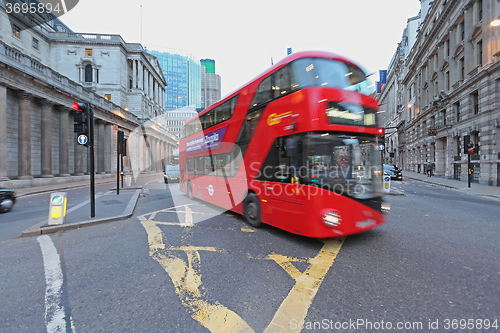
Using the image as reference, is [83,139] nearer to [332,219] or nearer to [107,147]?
[332,219]

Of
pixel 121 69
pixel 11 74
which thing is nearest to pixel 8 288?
pixel 11 74

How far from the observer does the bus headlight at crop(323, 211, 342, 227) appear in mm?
4398

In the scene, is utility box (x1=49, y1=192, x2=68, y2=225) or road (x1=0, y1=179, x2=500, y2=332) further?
utility box (x1=49, y1=192, x2=68, y2=225)

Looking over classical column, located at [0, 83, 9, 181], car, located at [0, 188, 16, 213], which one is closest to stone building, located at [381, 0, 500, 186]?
car, located at [0, 188, 16, 213]

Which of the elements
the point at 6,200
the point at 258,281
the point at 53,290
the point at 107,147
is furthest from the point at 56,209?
the point at 107,147

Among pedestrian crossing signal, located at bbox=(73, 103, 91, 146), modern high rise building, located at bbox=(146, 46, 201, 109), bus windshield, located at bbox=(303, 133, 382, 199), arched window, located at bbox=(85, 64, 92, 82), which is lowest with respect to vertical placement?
bus windshield, located at bbox=(303, 133, 382, 199)

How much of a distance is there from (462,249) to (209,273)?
194 inches

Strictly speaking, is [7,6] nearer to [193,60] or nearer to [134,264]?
[134,264]

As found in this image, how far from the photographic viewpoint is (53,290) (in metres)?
3.10

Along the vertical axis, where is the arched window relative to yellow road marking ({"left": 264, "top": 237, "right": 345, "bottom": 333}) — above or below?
above

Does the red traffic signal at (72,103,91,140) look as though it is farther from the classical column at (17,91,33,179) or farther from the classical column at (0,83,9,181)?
the classical column at (17,91,33,179)

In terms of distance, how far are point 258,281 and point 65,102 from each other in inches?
1112

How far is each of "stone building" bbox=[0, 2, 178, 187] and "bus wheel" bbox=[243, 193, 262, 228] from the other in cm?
1914

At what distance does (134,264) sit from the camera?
3908mm
